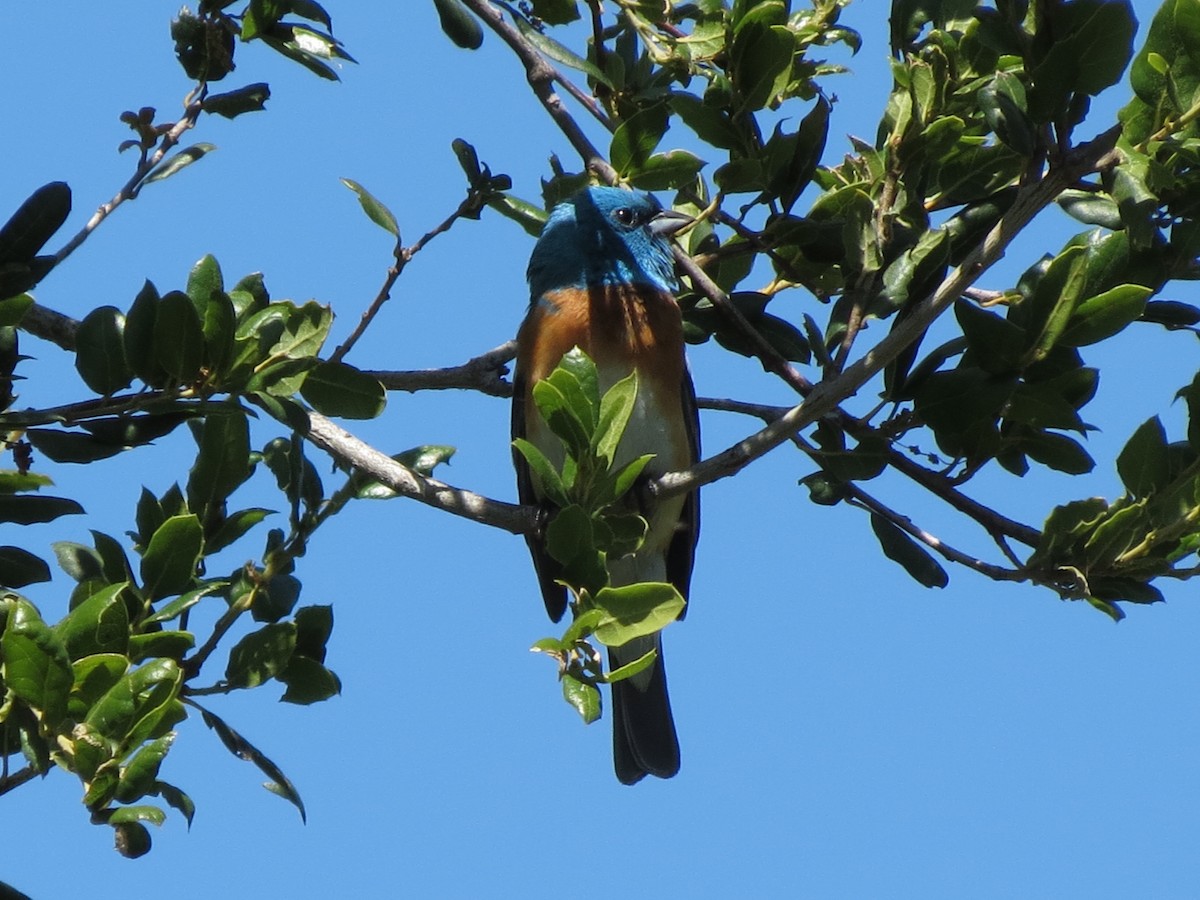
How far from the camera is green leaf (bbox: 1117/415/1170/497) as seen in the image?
3410 millimetres

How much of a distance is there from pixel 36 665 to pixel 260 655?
27.2 inches

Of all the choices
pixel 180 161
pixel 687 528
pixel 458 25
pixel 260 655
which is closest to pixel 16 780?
pixel 260 655

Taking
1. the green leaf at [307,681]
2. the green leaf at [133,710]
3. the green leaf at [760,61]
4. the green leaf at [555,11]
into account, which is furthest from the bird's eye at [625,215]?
the green leaf at [133,710]

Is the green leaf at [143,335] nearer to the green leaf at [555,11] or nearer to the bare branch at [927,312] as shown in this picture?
the bare branch at [927,312]

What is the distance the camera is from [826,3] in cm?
406

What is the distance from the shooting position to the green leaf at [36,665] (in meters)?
2.62

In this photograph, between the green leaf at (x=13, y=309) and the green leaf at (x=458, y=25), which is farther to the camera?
the green leaf at (x=458, y=25)

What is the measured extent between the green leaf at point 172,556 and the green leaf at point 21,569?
0.29 meters

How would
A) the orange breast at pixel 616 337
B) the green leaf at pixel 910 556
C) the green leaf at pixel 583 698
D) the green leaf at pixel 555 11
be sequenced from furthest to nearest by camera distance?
the orange breast at pixel 616 337 → the green leaf at pixel 555 11 → the green leaf at pixel 910 556 → the green leaf at pixel 583 698

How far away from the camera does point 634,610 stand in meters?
3.02

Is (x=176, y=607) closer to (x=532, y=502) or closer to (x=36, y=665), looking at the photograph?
(x=36, y=665)

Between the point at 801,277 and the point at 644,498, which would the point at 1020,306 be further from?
the point at 644,498

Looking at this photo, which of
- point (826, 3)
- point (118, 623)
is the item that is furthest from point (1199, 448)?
point (118, 623)

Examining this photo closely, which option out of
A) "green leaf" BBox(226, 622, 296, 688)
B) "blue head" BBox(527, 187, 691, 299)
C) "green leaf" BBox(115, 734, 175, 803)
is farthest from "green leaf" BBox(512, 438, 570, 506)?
"blue head" BBox(527, 187, 691, 299)
